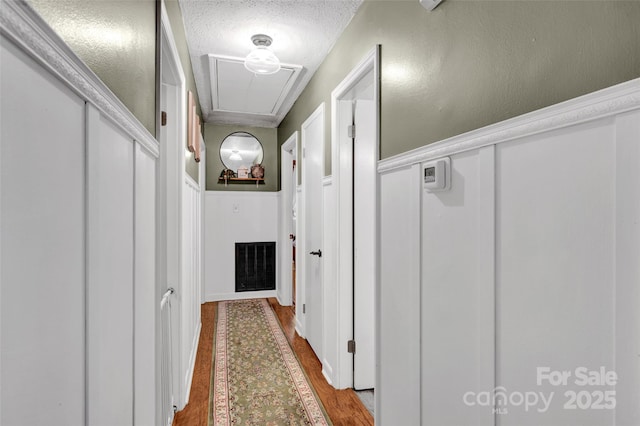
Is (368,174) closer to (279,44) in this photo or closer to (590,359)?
(279,44)

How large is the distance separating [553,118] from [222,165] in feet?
14.0

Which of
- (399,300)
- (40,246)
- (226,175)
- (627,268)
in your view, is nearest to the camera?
(40,246)

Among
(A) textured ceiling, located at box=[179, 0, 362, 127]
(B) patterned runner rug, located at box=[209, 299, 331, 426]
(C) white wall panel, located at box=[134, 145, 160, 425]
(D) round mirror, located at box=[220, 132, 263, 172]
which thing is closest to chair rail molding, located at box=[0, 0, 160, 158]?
(C) white wall panel, located at box=[134, 145, 160, 425]

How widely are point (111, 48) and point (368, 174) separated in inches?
70.7

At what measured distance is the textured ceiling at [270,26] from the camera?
196 cm

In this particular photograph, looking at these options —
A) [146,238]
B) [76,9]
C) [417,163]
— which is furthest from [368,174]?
[76,9]

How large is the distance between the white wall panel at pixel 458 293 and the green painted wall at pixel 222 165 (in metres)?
3.64

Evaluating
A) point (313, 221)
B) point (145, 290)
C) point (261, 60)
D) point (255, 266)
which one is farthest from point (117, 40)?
point (255, 266)

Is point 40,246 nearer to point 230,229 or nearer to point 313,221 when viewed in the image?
point 313,221

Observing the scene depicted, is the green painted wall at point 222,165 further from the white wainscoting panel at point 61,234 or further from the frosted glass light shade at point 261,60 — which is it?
the white wainscoting panel at point 61,234

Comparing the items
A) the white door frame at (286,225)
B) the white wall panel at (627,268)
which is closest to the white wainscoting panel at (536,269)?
the white wall panel at (627,268)

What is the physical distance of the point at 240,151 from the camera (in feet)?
15.4

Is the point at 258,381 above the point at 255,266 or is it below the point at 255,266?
below

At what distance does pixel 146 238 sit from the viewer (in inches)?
48.8
